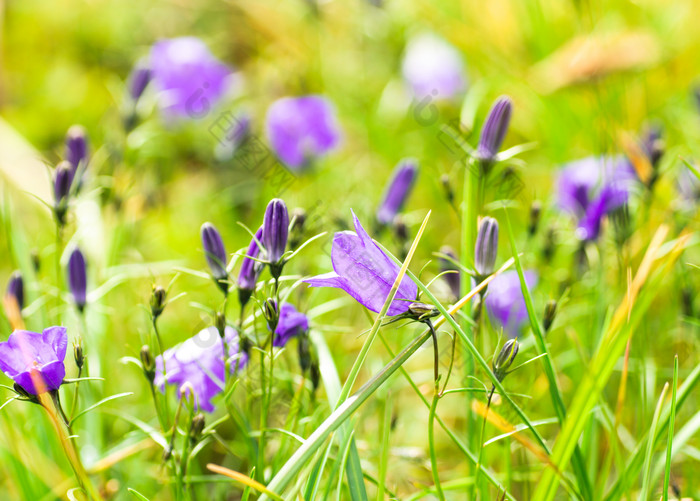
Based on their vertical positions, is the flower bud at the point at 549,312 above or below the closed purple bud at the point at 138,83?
below

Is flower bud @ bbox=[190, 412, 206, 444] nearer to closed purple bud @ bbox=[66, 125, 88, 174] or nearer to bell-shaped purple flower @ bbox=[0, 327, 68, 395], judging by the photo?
bell-shaped purple flower @ bbox=[0, 327, 68, 395]

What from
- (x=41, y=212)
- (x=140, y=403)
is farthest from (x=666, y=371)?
(x=41, y=212)

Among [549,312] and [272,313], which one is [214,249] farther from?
[549,312]

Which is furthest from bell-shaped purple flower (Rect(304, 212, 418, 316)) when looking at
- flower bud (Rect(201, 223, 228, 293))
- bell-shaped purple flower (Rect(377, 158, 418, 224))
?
bell-shaped purple flower (Rect(377, 158, 418, 224))

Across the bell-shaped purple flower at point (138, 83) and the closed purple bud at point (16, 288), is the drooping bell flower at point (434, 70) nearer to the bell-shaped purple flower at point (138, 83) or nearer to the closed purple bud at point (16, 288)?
the bell-shaped purple flower at point (138, 83)

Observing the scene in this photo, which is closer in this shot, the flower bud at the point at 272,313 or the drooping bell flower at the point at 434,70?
the flower bud at the point at 272,313

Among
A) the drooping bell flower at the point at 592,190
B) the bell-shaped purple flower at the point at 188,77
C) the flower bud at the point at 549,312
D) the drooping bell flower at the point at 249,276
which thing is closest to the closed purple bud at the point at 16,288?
the drooping bell flower at the point at 249,276

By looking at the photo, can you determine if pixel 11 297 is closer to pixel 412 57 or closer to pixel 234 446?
pixel 234 446
